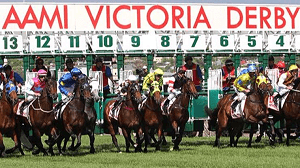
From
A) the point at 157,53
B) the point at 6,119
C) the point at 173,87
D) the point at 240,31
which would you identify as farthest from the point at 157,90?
the point at 240,31

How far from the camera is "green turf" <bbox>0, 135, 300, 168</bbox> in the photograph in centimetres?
1430

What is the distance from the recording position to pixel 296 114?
727 inches

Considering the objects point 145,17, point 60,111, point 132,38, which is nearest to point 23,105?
point 60,111

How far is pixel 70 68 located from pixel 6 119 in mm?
2465

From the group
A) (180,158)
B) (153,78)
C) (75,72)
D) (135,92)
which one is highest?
(75,72)

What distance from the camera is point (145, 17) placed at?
29.2 meters

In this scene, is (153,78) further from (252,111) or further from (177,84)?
(252,111)

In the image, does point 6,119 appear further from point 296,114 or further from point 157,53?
point 157,53

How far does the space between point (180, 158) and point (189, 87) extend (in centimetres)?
239

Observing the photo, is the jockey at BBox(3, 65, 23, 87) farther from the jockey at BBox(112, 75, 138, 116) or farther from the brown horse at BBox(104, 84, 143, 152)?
the brown horse at BBox(104, 84, 143, 152)

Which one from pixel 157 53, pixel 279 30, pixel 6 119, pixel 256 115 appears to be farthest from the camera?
pixel 279 30

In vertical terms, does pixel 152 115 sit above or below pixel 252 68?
below

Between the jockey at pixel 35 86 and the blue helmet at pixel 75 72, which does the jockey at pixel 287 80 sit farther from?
the jockey at pixel 35 86

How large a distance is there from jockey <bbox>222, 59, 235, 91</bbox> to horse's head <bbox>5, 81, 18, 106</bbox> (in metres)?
6.25
